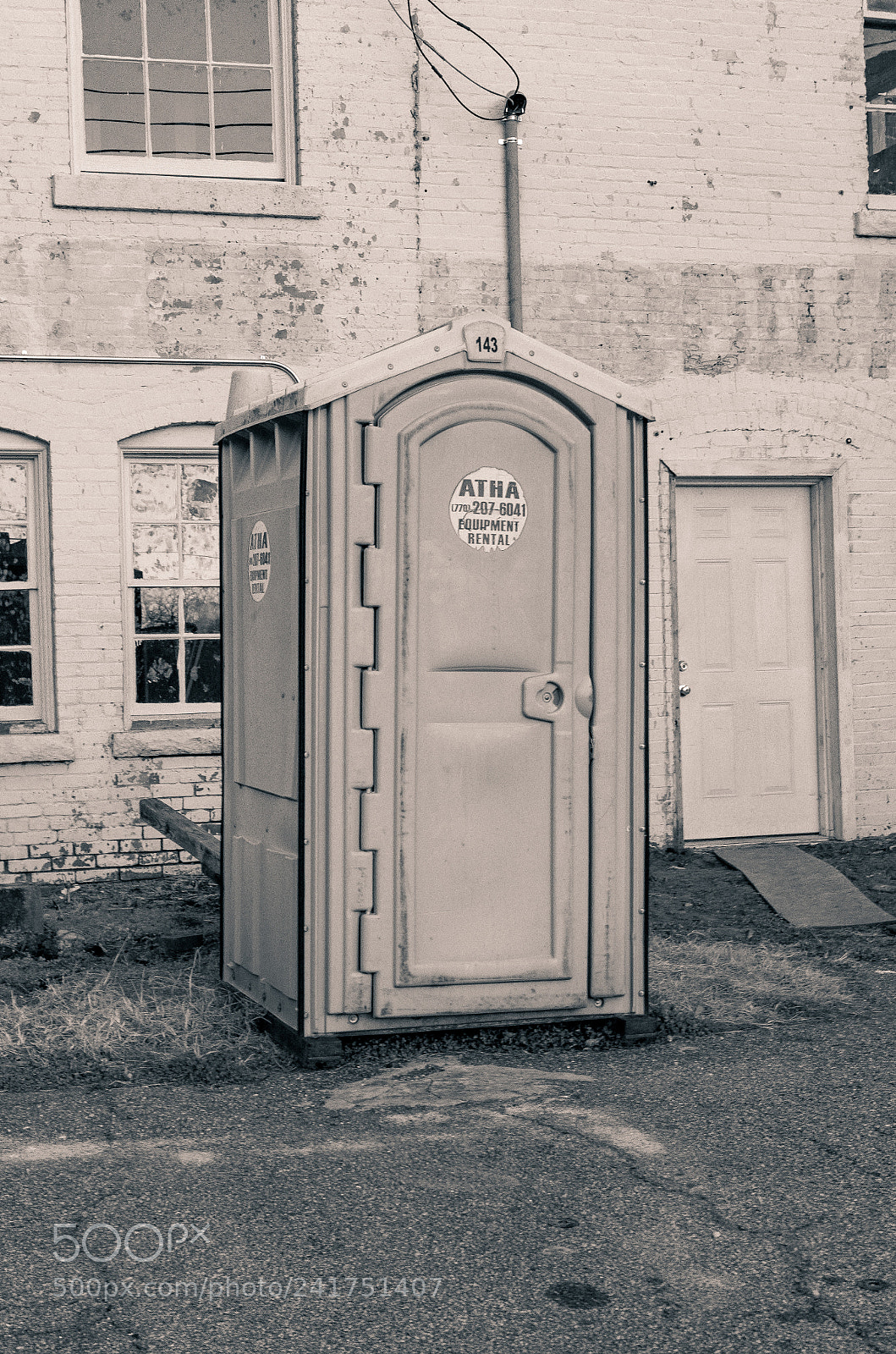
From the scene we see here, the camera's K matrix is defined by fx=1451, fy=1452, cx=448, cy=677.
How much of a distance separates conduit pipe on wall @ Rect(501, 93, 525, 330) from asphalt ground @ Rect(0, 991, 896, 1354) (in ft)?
17.7

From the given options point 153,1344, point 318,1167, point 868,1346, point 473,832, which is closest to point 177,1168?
point 318,1167

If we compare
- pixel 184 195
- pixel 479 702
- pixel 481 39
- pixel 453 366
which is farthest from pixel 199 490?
pixel 479 702

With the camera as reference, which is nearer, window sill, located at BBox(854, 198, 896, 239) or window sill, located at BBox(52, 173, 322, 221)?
window sill, located at BBox(52, 173, 322, 221)

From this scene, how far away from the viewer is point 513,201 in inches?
357

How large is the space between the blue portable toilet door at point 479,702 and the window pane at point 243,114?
473 centimetres

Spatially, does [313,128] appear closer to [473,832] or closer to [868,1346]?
[473,832]

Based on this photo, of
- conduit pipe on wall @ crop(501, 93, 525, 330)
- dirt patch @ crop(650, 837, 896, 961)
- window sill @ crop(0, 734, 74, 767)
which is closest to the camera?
dirt patch @ crop(650, 837, 896, 961)

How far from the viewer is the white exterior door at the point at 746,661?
31.2 feet

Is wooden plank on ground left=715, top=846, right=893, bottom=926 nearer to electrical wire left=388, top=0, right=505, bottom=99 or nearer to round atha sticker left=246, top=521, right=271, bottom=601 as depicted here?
round atha sticker left=246, top=521, right=271, bottom=601

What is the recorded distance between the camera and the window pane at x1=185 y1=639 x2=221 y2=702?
8953mm

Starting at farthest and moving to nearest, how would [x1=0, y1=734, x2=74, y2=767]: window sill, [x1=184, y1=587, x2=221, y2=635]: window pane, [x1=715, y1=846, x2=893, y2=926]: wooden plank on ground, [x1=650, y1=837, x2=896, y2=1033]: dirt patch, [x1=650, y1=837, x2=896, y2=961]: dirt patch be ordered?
1. [x1=184, y1=587, x2=221, y2=635]: window pane
2. [x1=0, y1=734, x2=74, y2=767]: window sill
3. [x1=715, y1=846, x2=893, y2=926]: wooden plank on ground
4. [x1=650, y1=837, x2=896, y2=961]: dirt patch
5. [x1=650, y1=837, x2=896, y2=1033]: dirt patch

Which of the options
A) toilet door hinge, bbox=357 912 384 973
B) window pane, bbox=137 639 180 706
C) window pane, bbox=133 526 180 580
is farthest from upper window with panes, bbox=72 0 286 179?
toilet door hinge, bbox=357 912 384 973

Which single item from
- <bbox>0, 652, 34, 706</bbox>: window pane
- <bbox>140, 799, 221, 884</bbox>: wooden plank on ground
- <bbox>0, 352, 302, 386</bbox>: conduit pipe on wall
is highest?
<bbox>0, 352, 302, 386</bbox>: conduit pipe on wall

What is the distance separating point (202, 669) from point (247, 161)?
315cm
